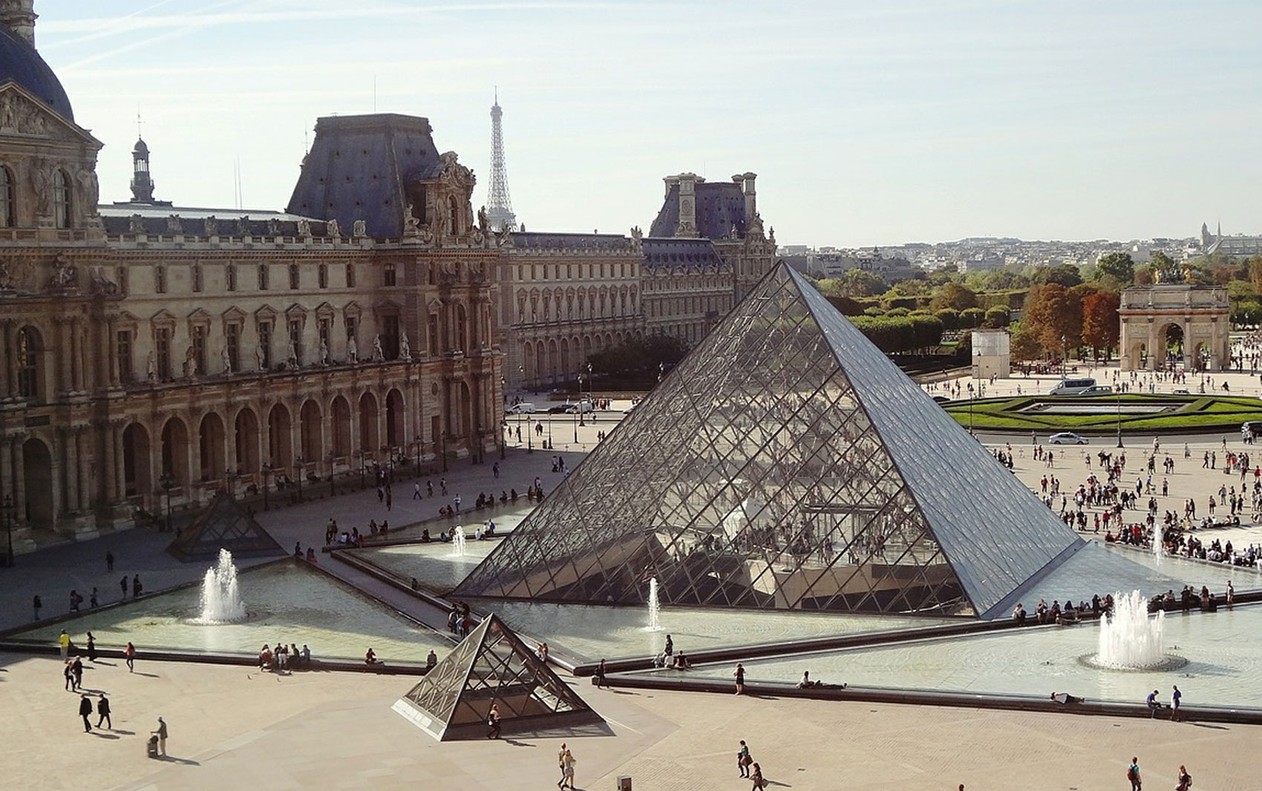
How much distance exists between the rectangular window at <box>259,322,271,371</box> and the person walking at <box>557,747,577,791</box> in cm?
3508

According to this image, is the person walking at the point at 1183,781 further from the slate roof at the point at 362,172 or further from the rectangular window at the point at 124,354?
the slate roof at the point at 362,172

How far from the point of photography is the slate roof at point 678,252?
402 feet

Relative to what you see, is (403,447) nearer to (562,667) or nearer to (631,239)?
(562,667)

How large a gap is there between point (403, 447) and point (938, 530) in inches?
1276

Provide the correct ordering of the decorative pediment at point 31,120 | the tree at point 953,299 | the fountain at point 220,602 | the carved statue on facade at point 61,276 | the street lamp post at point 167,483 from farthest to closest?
the tree at point 953,299
the street lamp post at point 167,483
the carved statue on facade at point 61,276
the decorative pediment at point 31,120
the fountain at point 220,602

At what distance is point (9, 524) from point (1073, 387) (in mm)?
59463

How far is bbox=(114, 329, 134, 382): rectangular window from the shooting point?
168 feet

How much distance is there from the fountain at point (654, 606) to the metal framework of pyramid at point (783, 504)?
19 centimetres

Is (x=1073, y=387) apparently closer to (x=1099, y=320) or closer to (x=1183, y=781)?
(x=1099, y=320)

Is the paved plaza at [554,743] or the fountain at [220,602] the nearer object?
the paved plaza at [554,743]

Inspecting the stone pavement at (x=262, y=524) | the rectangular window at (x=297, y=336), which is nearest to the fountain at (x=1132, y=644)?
the stone pavement at (x=262, y=524)

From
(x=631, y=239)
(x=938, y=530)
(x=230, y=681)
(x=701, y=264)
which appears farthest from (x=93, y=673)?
(x=701, y=264)

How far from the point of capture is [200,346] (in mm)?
54938

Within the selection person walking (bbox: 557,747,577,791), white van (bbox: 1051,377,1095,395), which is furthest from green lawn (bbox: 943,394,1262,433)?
person walking (bbox: 557,747,577,791)
